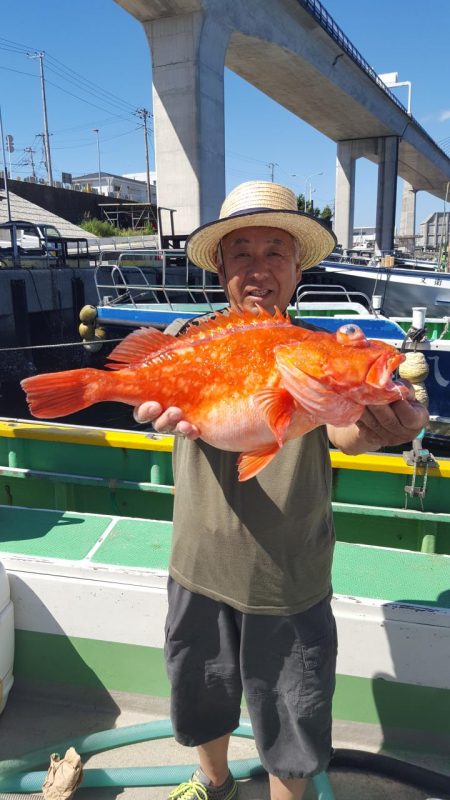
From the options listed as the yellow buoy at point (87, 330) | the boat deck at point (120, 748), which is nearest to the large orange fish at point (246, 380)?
the boat deck at point (120, 748)

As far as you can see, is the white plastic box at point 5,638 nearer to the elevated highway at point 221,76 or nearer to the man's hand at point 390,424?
the man's hand at point 390,424

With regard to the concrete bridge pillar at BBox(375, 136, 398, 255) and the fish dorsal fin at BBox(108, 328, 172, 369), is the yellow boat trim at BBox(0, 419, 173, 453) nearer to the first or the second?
the fish dorsal fin at BBox(108, 328, 172, 369)

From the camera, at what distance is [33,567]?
8.86 feet

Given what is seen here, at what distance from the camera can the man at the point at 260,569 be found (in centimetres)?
177

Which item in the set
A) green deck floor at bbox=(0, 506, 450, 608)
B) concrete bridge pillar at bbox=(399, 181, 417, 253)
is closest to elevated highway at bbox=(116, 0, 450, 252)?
green deck floor at bbox=(0, 506, 450, 608)

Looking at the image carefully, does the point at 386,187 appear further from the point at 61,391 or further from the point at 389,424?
the point at 61,391

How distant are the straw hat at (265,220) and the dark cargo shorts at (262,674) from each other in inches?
52.5

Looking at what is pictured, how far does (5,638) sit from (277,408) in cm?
195

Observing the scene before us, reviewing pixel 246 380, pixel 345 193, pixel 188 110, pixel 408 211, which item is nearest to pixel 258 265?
pixel 246 380

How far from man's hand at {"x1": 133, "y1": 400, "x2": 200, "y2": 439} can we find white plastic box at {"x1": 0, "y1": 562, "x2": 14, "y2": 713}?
1.39 metres

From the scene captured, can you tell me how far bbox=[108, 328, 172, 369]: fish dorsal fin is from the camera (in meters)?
1.86

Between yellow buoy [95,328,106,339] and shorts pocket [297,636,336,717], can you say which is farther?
yellow buoy [95,328,106,339]

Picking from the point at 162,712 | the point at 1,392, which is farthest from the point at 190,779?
the point at 1,392

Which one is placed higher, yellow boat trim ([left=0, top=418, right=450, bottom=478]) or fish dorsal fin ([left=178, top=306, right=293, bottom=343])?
fish dorsal fin ([left=178, top=306, right=293, bottom=343])
